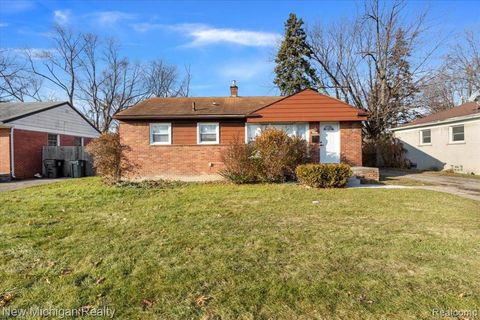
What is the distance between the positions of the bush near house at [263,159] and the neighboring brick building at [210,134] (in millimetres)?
1929

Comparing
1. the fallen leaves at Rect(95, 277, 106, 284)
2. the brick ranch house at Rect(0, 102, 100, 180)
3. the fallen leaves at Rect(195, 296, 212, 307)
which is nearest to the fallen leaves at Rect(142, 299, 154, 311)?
the fallen leaves at Rect(195, 296, 212, 307)

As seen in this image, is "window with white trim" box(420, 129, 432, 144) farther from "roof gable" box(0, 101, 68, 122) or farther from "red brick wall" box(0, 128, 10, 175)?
"red brick wall" box(0, 128, 10, 175)

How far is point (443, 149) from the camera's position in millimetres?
18531

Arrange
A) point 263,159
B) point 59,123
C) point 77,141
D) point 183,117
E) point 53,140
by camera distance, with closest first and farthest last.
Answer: point 263,159
point 183,117
point 53,140
point 59,123
point 77,141

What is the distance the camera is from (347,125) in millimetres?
14078

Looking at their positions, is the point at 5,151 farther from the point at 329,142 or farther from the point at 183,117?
the point at 329,142

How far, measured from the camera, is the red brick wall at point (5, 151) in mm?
18156

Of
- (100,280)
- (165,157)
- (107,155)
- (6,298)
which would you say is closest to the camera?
(6,298)

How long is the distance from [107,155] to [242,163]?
5.60 m

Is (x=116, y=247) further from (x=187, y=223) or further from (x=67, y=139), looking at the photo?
(x=67, y=139)

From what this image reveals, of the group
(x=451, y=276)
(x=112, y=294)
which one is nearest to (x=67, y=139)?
(x=112, y=294)

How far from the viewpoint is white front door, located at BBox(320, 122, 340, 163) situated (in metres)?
14.1

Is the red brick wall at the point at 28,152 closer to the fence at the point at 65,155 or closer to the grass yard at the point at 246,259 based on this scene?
the fence at the point at 65,155

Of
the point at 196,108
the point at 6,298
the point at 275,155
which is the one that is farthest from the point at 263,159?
the point at 6,298
